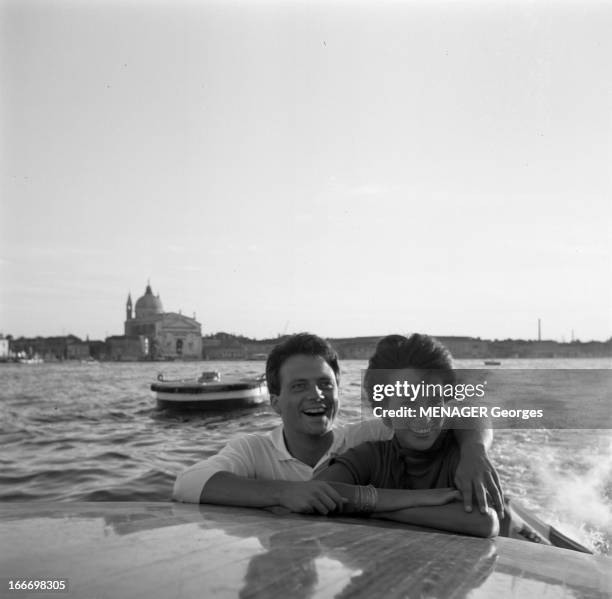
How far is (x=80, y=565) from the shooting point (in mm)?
835

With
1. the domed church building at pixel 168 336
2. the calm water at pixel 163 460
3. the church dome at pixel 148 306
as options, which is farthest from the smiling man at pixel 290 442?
the church dome at pixel 148 306

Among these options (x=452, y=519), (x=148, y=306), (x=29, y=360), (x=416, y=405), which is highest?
(x=148, y=306)

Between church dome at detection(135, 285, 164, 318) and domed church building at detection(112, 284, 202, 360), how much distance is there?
219cm

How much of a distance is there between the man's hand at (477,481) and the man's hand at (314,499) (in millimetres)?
229

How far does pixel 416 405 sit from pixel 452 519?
8.8 inches

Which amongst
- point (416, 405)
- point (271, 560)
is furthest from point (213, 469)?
point (271, 560)

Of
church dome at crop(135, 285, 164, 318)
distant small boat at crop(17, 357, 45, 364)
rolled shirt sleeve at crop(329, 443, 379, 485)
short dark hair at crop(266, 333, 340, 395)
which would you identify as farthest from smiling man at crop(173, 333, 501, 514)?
church dome at crop(135, 285, 164, 318)

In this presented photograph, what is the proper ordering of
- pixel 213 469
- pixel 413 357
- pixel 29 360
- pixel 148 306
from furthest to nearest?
pixel 148 306 → pixel 29 360 → pixel 213 469 → pixel 413 357

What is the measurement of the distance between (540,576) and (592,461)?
615cm

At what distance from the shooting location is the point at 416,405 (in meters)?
1.33

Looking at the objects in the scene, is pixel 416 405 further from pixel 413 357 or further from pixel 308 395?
pixel 308 395

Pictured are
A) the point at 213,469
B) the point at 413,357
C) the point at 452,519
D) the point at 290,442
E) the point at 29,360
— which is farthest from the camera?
the point at 29,360

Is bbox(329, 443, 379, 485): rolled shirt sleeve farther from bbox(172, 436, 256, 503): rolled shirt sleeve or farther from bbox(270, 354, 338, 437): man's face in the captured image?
bbox(172, 436, 256, 503): rolled shirt sleeve

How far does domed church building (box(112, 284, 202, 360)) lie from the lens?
68.4 m
